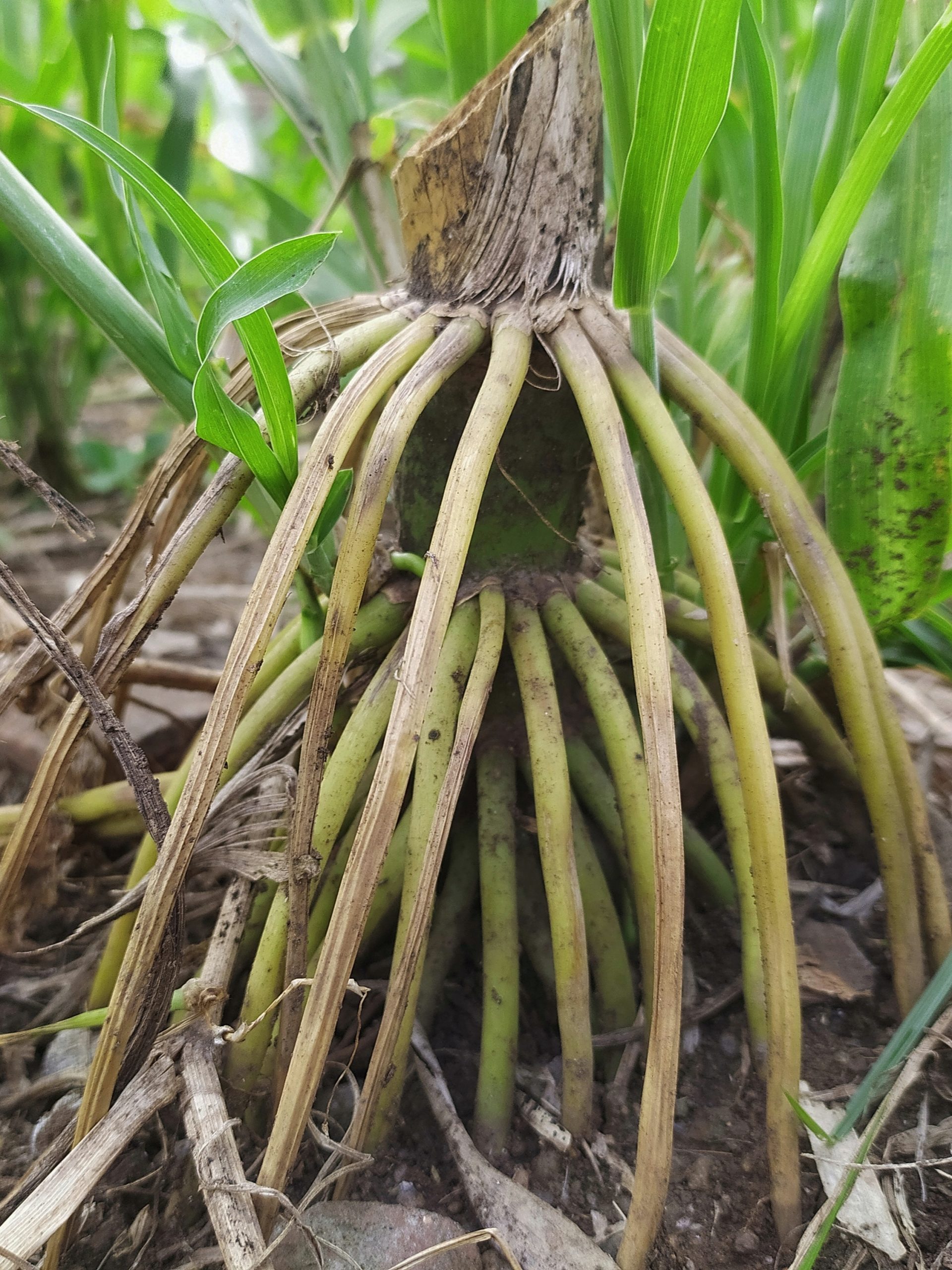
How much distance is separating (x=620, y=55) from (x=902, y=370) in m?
0.33

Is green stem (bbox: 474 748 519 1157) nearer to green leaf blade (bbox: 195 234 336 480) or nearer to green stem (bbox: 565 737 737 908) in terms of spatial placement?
green stem (bbox: 565 737 737 908)

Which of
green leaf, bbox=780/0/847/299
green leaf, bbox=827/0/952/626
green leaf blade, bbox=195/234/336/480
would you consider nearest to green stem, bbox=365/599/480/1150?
green leaf blade, bbox=195/234/336/480

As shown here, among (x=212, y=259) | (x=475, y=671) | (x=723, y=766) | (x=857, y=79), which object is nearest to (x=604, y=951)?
(x=723, y=766)

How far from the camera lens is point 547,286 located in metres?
0.69

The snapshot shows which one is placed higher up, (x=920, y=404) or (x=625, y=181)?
(x=625, y=181)

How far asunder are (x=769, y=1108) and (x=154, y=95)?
234 centimetres

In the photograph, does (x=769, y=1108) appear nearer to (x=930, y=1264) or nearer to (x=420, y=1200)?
(x=930, y=1264)

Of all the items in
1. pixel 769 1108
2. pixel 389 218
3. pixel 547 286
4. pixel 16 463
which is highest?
pixel 389 218

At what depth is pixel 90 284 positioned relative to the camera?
0.68 meters

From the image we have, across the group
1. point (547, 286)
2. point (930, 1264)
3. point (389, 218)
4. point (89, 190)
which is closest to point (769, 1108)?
point (930, 1264)

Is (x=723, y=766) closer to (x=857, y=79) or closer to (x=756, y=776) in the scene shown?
(x=756, y=776)

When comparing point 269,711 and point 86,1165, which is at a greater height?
point 269,711

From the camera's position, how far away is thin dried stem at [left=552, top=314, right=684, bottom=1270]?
529 millimetres

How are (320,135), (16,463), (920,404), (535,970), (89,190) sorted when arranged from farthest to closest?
(89,190) < (320,135) < (535,970) < (920,404) < (16,463)
